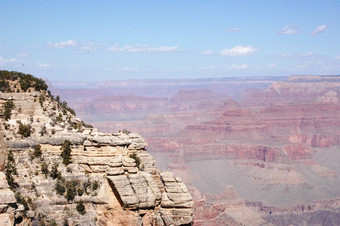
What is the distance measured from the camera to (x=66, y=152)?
819 inches

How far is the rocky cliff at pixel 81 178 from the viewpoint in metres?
19.6

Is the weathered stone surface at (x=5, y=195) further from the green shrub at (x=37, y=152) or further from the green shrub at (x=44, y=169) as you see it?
the green shrub at (x=37, y=152)

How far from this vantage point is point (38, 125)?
2192 cm

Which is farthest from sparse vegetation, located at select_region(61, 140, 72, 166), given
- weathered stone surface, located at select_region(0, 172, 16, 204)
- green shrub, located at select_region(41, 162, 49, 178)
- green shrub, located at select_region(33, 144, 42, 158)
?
weathered stone surface, located at select_region(0, 172, 16, 204)

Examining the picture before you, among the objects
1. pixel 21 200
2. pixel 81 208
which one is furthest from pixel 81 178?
pixel 21 200

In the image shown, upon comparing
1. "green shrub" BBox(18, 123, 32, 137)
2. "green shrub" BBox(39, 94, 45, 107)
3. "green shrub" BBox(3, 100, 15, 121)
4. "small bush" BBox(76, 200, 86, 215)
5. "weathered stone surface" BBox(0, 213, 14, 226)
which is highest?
"green shrub" BBox(39, 94, 45, 107)

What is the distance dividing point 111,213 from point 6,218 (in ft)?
14.3

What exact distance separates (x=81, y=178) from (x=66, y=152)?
3.74 feet

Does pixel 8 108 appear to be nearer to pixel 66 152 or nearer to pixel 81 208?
pixel 66 152

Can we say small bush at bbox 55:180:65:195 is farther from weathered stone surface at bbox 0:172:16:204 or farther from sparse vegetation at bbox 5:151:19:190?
weathered stone surface at bbox 0:172:16:204

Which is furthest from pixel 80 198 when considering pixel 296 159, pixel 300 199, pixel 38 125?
pixel 296 159

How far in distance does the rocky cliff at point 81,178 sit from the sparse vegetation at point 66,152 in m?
0.04

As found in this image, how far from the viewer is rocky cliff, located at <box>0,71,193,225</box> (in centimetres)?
1961

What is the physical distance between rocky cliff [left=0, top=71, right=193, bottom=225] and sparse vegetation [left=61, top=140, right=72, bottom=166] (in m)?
0.04
